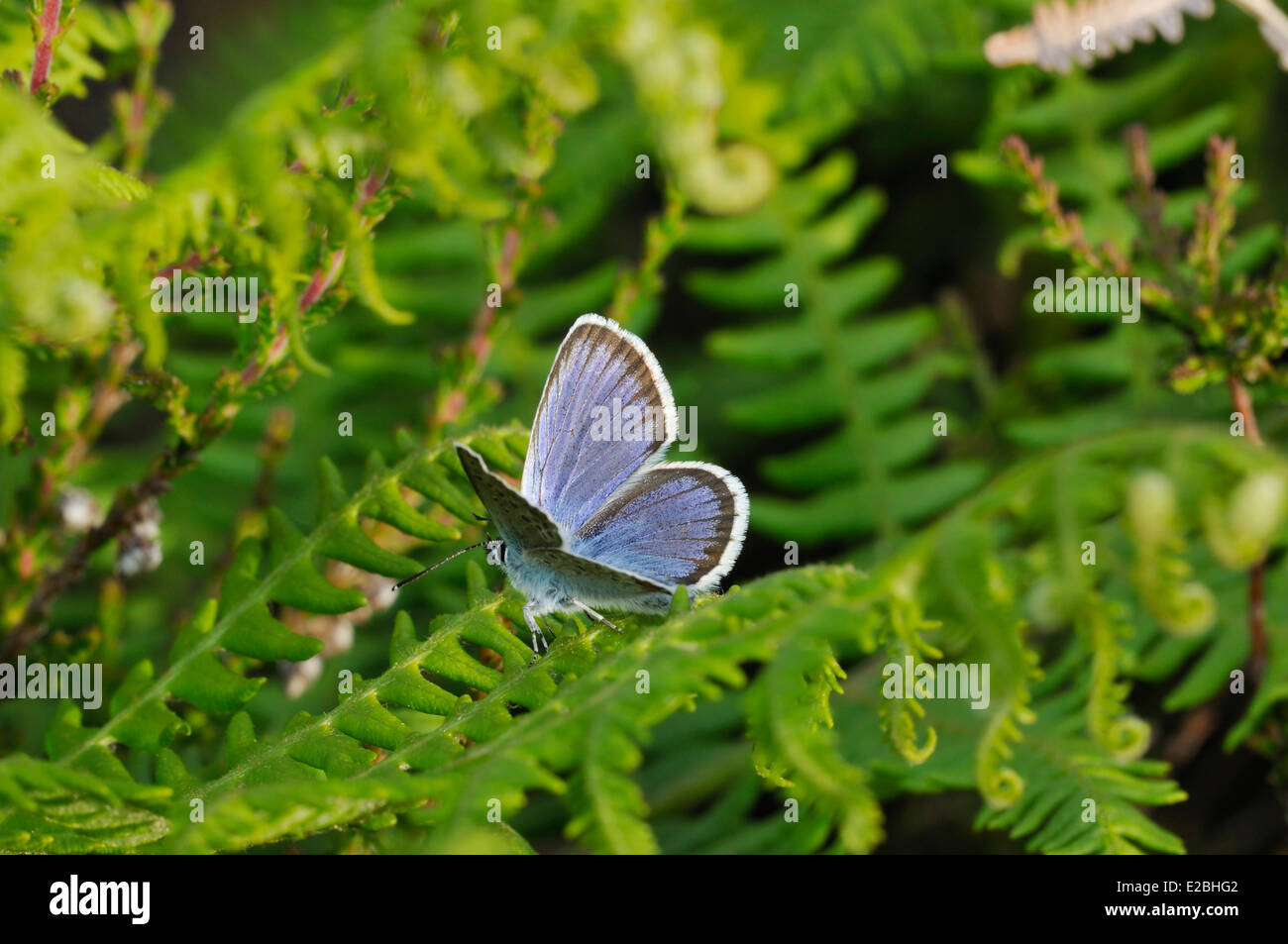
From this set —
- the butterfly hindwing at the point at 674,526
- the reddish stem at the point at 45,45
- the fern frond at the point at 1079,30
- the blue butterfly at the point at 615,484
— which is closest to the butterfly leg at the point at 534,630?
the blue butterfly at the point at 615,484

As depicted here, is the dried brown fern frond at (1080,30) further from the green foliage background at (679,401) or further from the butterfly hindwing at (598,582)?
the butterfly hindwing at (598,582)

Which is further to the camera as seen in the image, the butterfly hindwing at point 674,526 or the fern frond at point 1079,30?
the fern frond at point 1079,30

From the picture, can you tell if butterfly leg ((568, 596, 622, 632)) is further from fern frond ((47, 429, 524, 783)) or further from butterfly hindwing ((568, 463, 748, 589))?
fern frond ((47, 429, 524, 783))

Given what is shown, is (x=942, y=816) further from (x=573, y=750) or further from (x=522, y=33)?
(x=522, y=33)

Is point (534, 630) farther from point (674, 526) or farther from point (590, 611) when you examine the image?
point (674, 526)

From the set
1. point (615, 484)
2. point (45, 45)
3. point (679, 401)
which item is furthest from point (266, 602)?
point (679, 401)

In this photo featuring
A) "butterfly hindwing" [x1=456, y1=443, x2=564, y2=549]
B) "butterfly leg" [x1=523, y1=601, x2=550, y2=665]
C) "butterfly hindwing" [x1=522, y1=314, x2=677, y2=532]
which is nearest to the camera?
"butterfly hindwing" [x1=456, y1=443, x2=564, y2=549]

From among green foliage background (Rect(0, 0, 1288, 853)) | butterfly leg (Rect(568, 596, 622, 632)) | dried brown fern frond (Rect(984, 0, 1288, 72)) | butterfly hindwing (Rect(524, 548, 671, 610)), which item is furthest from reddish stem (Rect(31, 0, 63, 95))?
dried brown fern frond (Rect(984, 0, 1288, 72))

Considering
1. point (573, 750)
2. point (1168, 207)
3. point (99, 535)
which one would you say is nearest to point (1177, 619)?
point (573, 750)
